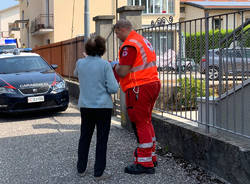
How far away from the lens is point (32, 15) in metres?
41.7

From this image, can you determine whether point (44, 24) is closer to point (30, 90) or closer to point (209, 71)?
point (30, 90)

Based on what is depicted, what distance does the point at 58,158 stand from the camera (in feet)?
19.5

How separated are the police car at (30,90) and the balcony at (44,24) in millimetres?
23667

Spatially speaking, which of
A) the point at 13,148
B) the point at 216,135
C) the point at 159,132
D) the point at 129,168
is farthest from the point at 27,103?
the point at 216,135

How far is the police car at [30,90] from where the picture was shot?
9258 millimetres

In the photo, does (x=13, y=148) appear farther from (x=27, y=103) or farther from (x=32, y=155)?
(x=27, y=103)

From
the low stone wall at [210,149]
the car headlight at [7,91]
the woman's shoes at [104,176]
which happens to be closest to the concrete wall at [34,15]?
the car headlight at [7,91]

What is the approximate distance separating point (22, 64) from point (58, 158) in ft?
17.9

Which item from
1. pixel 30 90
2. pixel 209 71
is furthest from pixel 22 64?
pixel 209 71

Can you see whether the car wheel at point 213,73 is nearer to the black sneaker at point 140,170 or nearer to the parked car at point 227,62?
the parked car at point 227,62

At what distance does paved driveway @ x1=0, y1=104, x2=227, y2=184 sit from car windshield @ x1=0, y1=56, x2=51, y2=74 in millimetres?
1992

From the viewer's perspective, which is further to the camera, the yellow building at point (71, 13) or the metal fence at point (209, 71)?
the yellow building at point (71, 13)

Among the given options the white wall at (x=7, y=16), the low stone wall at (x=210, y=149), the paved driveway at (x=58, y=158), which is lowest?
the paved driveway at (x=58, y=158)

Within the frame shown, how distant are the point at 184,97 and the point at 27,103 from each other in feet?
14.8
